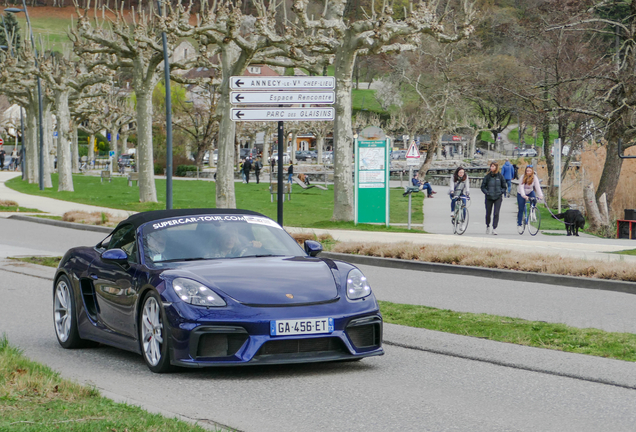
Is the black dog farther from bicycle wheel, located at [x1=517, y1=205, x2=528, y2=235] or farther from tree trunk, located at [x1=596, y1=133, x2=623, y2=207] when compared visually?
tree trunk, located at [x1=596, y1=133, x2=623, y2=207]

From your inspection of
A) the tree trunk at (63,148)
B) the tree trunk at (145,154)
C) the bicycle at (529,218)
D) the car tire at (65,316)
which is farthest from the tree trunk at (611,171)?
the tree trunk at (63,148)

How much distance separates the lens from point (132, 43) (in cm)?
3522

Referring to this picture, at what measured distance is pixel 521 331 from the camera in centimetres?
860

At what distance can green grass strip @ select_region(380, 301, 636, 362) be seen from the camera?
7785mm

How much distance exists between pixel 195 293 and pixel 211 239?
1.16m

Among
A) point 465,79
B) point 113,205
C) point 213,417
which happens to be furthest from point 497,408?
point 465,79

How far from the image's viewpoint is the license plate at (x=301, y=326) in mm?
6488

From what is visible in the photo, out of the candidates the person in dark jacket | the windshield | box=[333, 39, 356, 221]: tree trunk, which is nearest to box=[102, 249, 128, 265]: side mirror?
the windshield

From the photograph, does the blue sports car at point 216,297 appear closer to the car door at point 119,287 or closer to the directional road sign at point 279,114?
the car door at point 119,287

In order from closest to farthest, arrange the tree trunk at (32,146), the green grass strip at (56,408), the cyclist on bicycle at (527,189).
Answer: the green grass strip at (56,408) → the cyclist on bicycle at (527,189) → the tree trunk at (32,146)

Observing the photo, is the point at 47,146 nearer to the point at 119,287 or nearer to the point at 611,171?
the point at 611,171

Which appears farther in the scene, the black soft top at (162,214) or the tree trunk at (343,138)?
the tree trunk at (343,138)

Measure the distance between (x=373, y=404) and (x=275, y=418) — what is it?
731mm

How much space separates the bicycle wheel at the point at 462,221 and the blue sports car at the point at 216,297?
52.0 feet
